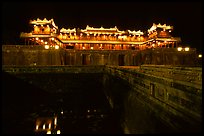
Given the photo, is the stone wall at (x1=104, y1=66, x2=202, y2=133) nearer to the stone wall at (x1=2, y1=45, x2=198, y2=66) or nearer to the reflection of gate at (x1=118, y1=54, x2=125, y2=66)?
the stone wall at (x1=2, y1=45, x2=198, y2=66)

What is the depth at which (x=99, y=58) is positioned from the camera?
26.2 m

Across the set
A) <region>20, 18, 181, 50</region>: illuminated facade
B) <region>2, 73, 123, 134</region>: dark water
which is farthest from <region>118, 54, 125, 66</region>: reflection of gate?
<region>20, 18, 181, 50</region>: illuminated facade

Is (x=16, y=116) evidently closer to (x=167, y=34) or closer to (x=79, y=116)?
(x=79, y=116)

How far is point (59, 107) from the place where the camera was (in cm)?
1525

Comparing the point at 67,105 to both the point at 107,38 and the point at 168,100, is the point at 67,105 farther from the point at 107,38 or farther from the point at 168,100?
the point at 107,38

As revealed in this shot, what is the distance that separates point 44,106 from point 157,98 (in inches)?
484

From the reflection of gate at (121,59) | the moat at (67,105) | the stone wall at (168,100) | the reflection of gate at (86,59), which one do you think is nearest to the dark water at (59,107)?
the moat at (67,105)

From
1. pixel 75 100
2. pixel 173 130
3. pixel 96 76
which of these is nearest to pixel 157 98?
pixel 173 130

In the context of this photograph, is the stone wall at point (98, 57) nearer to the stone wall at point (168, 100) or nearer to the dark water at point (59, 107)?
the dark water at point (59, 107)

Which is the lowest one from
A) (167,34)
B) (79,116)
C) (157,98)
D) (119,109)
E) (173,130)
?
(79,116)

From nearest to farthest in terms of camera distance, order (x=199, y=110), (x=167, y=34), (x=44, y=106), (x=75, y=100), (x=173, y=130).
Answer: (x=199, y=110)
(x=173, y=130)
(x=44, y=106)
(x=75, y=100)
(x=167, y=34)

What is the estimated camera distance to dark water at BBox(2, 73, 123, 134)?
11.3 metres

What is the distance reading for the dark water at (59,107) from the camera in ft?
37.1

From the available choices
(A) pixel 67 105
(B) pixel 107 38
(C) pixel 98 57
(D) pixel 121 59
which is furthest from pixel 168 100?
(B) pixel 107 38
